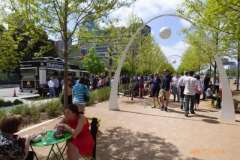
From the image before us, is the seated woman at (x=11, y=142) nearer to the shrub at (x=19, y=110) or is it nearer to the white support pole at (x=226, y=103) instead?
the shrub at (x=19, y=110)

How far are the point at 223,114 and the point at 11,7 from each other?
876 cm

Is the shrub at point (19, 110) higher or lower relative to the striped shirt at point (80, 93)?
lower

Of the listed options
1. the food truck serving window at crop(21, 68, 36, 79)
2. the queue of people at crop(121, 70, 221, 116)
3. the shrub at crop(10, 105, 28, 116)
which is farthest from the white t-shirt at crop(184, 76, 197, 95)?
the food truck serving window at crop(21, 68, 36, 79)

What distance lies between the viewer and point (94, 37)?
10.2 meters

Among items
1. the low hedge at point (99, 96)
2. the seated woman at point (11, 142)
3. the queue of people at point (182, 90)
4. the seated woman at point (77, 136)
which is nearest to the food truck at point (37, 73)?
the low hedge at point (99, 96)

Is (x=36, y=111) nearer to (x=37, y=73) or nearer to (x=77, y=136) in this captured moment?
(x=77, y=136)

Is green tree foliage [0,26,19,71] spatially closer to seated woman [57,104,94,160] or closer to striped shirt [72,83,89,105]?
striped shirt [72,83,89,105]

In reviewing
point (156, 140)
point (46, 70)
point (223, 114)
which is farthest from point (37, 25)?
point (46, 70)

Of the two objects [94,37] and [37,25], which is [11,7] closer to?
[37,25]

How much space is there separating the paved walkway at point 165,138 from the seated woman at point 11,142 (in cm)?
274

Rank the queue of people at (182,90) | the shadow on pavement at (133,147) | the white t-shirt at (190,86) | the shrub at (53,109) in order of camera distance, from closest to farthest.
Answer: the shadow on pavement at (133,147) < the white t-shirt at (190,86) < the queue of people at (182,90) < the shrub at (53,109)

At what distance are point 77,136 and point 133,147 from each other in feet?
9.06

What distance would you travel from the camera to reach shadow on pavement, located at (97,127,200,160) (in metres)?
7.11

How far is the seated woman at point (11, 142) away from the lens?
14.2 ft
